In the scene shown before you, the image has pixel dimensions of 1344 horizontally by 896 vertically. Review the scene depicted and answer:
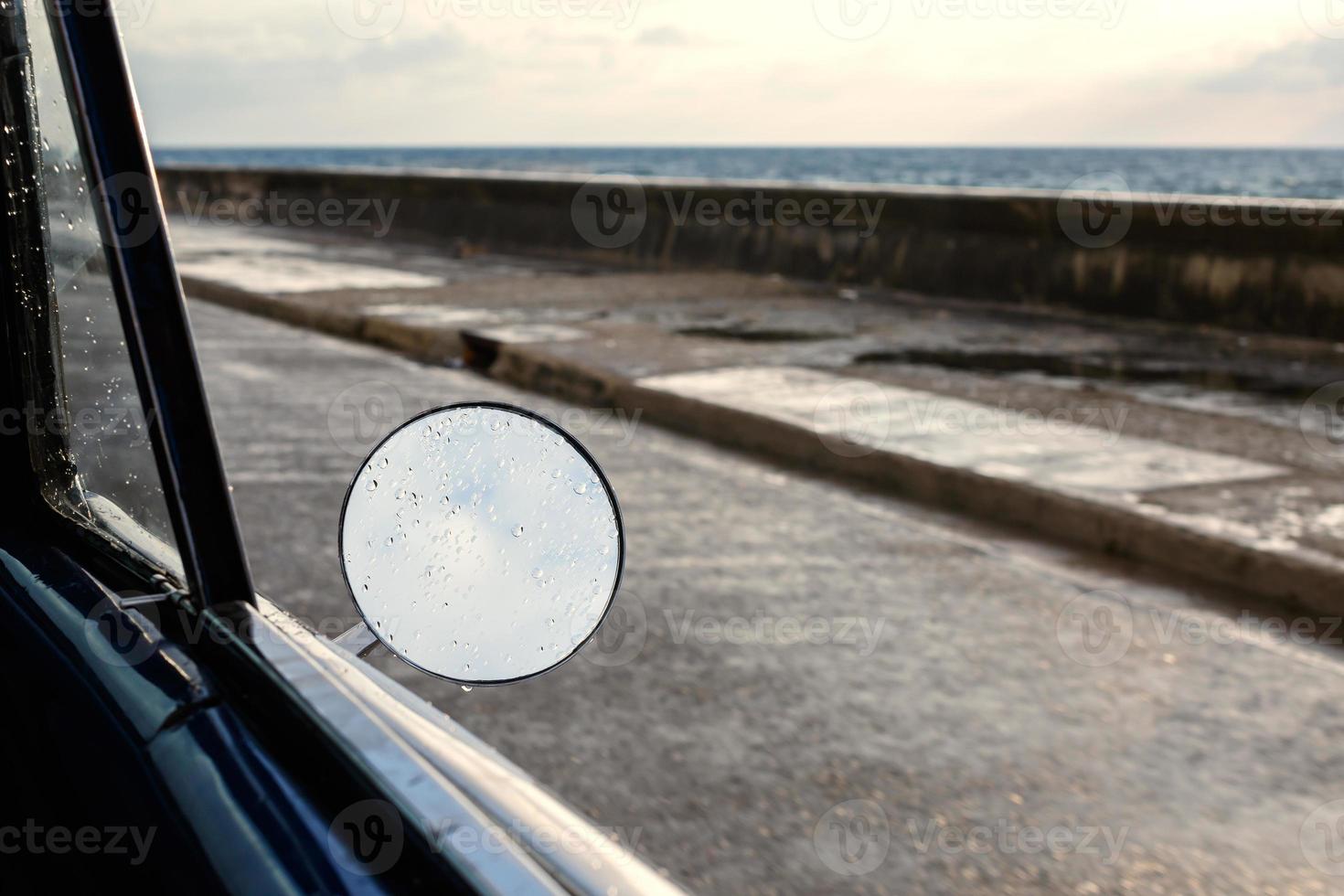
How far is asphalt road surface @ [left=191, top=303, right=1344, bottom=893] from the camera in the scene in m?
3.06

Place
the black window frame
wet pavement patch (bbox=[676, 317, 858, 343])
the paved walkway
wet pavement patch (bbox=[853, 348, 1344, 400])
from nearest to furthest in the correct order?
the black window frame, the paved walkway, wet pavement patch (bbox=[853, 348, 1344, 400]), wet pavement patch (bbox=[676, 317, 858, 343])

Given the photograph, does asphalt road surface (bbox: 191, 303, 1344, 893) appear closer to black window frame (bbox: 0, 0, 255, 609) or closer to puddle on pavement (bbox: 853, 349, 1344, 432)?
black window frame (bbox: 0, 0, 255, 609)

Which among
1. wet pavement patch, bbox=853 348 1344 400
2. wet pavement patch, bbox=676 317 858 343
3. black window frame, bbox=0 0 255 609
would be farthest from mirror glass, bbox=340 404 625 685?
wet pavement patch, bbox=676 317 858 343

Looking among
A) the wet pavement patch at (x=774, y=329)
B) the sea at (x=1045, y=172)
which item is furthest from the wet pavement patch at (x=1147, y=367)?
the sea at (x=1045, y=172)

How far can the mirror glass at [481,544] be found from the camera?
134 centimetres

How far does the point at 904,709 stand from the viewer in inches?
152

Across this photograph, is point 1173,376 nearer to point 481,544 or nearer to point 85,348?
point 85,348

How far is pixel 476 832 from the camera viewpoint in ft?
3.51

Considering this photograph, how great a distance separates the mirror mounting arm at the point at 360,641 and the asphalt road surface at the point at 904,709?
1.67m

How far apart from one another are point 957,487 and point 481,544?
5075 millimetres

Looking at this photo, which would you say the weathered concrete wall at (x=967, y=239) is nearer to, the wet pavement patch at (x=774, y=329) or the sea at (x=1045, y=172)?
the wet pavement patch at (x=774, y=329)

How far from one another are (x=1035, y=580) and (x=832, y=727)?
1629mm

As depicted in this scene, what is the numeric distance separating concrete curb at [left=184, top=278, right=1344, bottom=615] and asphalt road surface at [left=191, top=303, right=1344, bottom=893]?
0.19m

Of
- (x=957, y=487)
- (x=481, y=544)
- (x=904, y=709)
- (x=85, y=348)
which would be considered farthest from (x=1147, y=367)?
(x=481, y=544)
